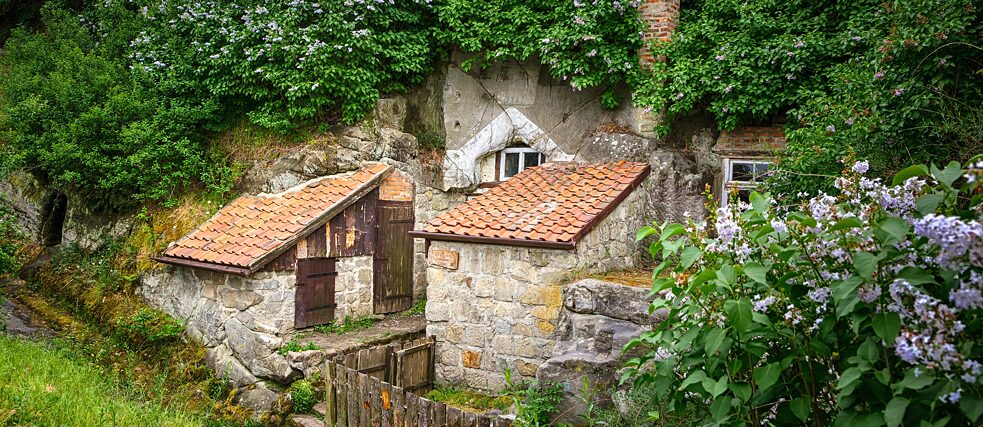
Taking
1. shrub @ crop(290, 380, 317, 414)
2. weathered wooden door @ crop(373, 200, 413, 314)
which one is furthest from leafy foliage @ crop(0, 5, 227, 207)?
shrub @ crop(290, 380, 317, 414)

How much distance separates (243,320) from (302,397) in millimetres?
1414

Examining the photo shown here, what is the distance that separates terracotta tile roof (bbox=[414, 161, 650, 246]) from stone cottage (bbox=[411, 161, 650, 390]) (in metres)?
0.01

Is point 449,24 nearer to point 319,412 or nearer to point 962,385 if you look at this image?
point 319,412

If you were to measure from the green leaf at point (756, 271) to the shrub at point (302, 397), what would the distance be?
6.50 metres

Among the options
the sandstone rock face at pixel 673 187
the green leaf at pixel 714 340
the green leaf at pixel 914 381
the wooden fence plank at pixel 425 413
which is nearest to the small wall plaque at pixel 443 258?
the wooden fence plank at pixel 425 413

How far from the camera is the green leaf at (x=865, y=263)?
2549 mm

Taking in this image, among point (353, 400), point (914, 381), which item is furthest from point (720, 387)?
point (353, 400)

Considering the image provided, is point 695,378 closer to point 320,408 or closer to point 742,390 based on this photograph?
point 742,390

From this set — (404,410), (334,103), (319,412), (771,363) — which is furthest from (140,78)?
(771,363)

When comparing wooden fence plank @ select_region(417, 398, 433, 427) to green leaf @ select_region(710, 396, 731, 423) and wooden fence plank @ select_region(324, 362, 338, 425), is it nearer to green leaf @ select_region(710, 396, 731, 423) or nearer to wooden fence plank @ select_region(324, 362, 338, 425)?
wooden fence plank @ select_region(324, 362, 338, 425)

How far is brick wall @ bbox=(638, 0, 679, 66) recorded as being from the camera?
31.4 feet

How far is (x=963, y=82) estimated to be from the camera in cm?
548

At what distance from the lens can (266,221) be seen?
30.7 ft

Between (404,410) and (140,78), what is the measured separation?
7.88 meters
